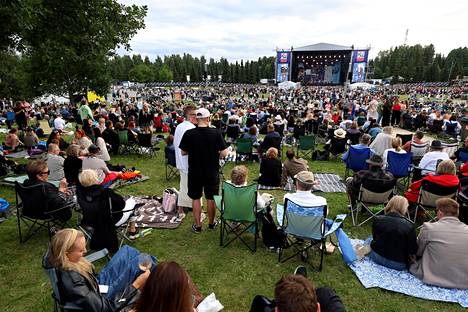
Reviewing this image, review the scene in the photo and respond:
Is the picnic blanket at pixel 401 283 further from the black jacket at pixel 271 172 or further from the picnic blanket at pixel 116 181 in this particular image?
the picnic blanket at pixel 116 181

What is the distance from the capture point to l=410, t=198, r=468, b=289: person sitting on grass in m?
3.69

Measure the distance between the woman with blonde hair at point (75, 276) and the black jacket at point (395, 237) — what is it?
10.2ft

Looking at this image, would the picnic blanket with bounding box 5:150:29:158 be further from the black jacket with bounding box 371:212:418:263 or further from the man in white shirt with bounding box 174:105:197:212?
the black jacket with bounding box 371:212:418:263

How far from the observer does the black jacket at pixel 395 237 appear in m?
3.88

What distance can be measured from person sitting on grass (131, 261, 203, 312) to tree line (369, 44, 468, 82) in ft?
302

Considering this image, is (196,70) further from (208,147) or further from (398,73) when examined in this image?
(208,147)

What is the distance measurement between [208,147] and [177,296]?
2.95 metres

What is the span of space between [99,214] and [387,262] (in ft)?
12.7

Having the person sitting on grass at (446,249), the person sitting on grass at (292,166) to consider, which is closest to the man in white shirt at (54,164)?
the person sitting on grass at (292,166)

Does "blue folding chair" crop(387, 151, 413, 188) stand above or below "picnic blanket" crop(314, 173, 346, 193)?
above

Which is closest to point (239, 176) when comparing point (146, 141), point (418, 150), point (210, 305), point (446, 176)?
point (210, 305)

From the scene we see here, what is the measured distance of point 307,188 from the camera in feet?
13.9

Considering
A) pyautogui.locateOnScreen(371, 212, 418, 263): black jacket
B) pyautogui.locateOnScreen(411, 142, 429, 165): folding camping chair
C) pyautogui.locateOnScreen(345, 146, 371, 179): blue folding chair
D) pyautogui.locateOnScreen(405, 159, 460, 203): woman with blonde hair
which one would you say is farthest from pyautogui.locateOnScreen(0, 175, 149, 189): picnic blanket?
pyautogui.locateOnScreen(411, 142, 429, 165): folding camping chair

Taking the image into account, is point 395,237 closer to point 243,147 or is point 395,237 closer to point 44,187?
point 44,187
